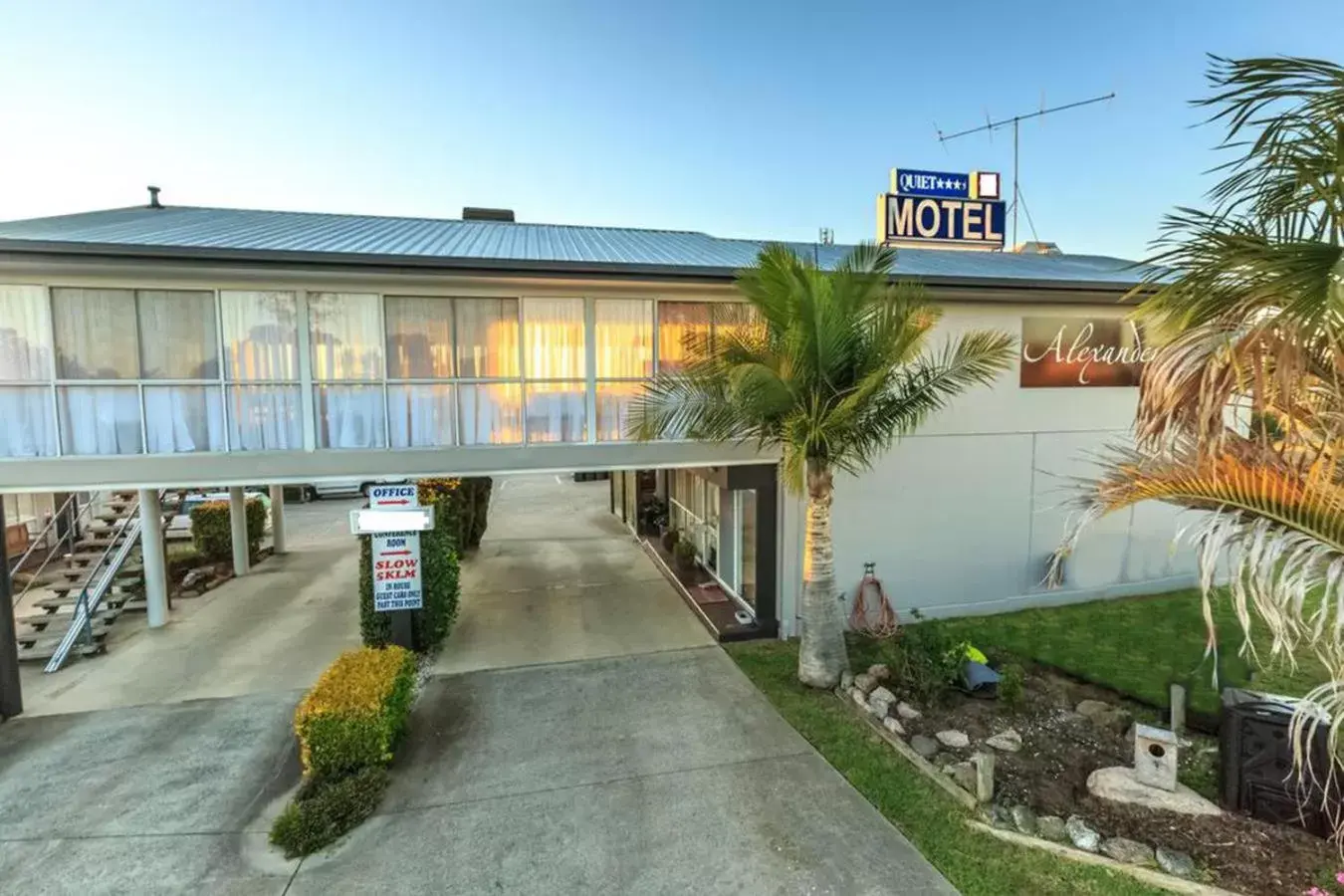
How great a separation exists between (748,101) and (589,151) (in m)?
5.74

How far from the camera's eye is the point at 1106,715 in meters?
6.76

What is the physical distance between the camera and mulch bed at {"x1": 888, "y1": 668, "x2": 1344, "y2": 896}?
4.59 meters

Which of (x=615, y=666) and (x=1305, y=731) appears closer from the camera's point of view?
(x=1305, y=731)

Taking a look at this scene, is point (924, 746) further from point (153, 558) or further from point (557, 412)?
point (153, 558)

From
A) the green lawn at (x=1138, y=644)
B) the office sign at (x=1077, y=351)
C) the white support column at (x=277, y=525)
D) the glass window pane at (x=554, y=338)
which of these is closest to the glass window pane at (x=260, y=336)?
the glass window pane at (x=554, y=338)

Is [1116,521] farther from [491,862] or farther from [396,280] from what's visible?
[396,280]

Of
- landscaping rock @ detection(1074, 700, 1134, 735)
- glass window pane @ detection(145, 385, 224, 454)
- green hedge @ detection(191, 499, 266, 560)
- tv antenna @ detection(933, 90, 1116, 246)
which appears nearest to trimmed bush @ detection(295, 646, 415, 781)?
glass window pane @ detection(145, 385, 224, 454)

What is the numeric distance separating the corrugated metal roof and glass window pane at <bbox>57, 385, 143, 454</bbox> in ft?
5.61

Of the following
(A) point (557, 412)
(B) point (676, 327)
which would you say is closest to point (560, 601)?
(A) point (557, 412)

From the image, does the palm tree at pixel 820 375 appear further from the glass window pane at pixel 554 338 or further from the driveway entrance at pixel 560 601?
the driveway entrance at pixel 560 601

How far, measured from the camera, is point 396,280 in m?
8.02

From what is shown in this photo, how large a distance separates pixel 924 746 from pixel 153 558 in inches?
461

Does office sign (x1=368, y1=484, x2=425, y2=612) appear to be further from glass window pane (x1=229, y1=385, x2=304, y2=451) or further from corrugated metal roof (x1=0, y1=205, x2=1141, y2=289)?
corrugated metal roof (x1=0, y1=205, x2=1141, y2=289)

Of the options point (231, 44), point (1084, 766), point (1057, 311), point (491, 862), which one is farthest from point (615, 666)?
point (231, 44)
